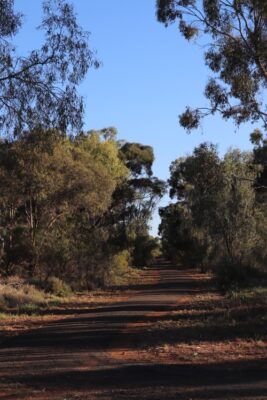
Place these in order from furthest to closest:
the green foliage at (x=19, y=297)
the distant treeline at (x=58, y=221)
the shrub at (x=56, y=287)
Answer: the distant treeline at (x=58, y=221), the shrub at (x=56, y=287), the green foliage at (x=19, y=297)

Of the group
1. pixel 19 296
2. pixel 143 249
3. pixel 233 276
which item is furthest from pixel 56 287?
pixel 143 249

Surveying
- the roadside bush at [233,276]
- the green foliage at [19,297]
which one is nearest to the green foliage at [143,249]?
the roadside bush at [233,276]

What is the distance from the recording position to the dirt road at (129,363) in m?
9.04

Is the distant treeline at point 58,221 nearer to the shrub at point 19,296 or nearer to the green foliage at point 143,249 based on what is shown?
the shrub at point 19,296

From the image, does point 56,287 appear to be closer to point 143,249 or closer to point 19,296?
point 19,296

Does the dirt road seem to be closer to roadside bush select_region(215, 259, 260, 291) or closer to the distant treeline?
roadside bush select_region(215, 259, 260, 291)

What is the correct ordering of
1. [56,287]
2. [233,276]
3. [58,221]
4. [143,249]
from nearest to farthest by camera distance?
1. [233,276]
2. [56,287]
3. [58,221]
4. [143,249]

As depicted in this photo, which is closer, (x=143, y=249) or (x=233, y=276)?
(x=233, y=276)

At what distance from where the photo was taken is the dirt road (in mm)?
9039

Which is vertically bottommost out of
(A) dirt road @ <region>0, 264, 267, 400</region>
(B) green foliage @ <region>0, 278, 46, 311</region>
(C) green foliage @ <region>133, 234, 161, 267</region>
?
(A) dirt road @ <region>0, 264, 267, 400</region>

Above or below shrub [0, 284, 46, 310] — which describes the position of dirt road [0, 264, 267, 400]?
below

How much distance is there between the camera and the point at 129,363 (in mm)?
11688

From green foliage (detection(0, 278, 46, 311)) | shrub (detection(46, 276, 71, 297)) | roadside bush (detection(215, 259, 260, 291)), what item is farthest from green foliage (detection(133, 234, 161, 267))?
green foliage (detection(0, 278, 46, 311))

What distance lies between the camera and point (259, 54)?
18422 millimetres
